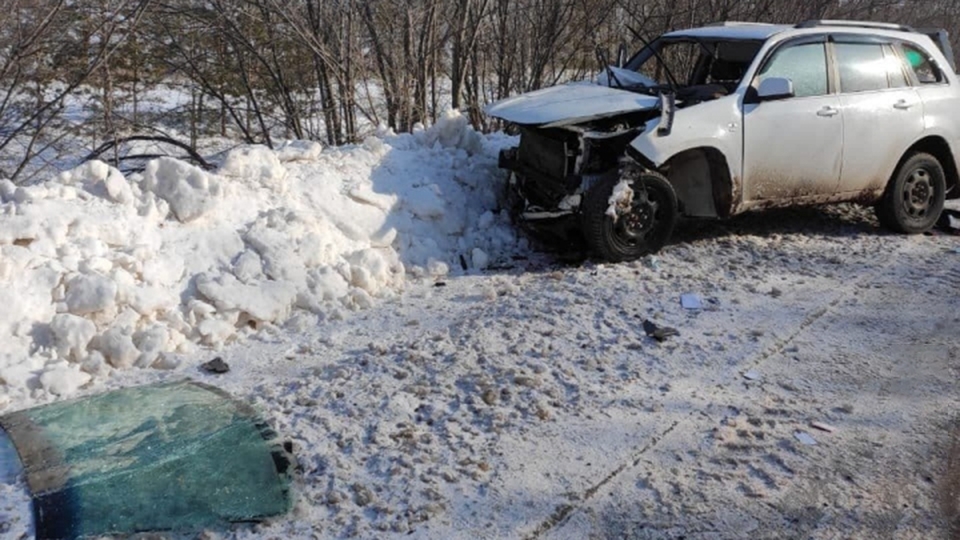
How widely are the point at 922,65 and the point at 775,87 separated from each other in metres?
2.15

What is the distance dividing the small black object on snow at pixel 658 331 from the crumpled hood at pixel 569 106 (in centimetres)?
190

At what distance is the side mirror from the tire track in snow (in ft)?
5.35

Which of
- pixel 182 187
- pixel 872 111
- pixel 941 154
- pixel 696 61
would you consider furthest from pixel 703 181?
pixel 182 187

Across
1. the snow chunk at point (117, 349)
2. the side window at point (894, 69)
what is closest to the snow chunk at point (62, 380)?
the snow chunk at point (117, 349)

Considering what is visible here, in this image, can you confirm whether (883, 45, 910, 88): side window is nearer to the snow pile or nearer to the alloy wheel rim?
the alloy wheel rim

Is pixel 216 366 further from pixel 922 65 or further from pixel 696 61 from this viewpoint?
pixel 922 65

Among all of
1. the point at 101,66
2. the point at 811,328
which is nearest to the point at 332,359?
the point at 811,328

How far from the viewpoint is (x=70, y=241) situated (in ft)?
17.6

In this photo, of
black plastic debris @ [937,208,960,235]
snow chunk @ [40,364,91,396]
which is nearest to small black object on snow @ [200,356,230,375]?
snow chunk @ [40,364,91,396]

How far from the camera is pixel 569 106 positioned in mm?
6879

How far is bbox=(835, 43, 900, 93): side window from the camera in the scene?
7477mm

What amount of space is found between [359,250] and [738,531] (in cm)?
378

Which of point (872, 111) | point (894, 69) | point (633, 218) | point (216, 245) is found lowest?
point (633, 218)

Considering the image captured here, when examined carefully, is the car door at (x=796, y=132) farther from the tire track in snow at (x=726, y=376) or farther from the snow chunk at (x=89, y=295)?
the snow chunk at (x=89, y=295)
